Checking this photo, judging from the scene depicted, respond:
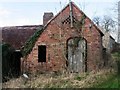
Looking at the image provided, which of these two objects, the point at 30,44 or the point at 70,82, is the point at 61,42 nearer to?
the point at 30,44

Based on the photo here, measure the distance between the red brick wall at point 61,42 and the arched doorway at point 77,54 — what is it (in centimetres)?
37

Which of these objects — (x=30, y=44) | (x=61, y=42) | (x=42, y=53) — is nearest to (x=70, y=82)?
(x=61, y=42)

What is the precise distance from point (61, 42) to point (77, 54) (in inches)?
69.6

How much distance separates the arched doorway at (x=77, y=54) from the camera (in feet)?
94.4

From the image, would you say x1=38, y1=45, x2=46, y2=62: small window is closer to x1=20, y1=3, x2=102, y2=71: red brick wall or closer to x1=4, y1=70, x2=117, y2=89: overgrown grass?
x1=20, y1=3, x2=102, y2=71: red brick wall

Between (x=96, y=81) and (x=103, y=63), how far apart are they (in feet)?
25.5

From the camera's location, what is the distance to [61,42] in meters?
28.8

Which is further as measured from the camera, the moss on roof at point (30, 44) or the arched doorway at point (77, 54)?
the moss on roof at point (30, 44)

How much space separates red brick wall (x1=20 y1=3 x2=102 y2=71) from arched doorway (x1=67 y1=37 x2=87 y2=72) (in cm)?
37

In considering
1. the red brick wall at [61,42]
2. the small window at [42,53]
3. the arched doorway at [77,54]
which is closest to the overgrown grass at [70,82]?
the red brick wall at [61,42]

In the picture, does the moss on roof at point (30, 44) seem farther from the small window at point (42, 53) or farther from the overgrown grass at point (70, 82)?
the overgrown grass at point (70, 82)

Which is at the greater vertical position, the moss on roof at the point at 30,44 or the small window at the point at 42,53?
the moss on roof at the point at 30,44

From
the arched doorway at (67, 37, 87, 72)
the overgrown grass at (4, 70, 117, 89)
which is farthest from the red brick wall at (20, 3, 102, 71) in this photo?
the overgrown grass at (4, 70, 117, 89)

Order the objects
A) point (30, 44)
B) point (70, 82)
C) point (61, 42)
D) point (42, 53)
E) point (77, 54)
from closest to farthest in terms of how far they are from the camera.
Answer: point (70, 82), point (61, 42), point (77, 54), point (30, 44), point (42, 53)
